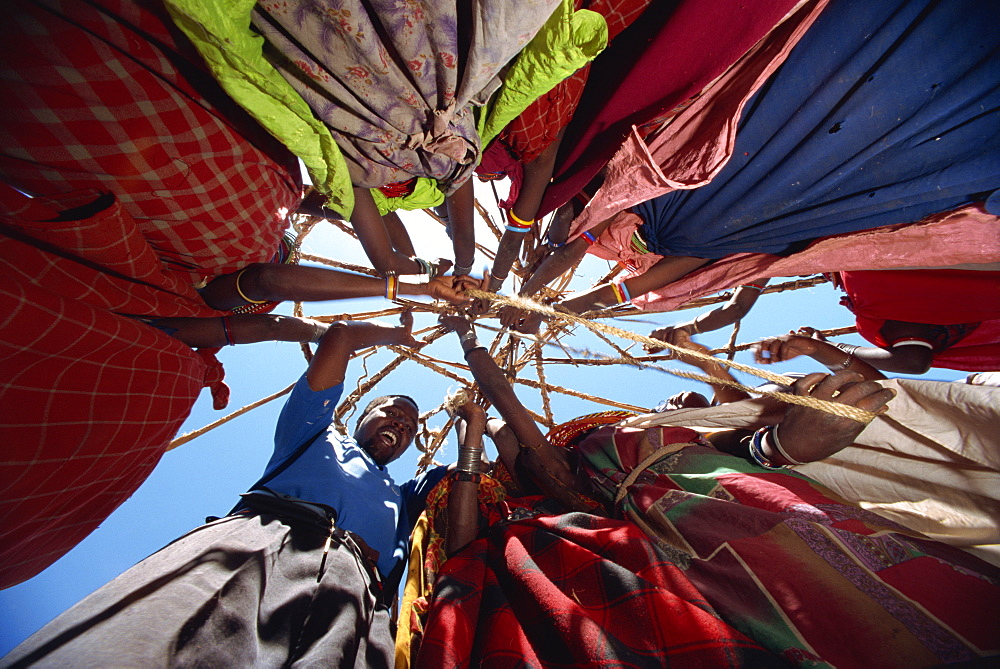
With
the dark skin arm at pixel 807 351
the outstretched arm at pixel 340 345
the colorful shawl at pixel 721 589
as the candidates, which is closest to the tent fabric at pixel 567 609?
the colorful shawl at pixel 721 589

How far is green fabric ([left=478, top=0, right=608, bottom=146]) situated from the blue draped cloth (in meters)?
0.73

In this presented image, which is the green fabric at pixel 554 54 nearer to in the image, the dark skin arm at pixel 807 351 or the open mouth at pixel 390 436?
the dark skin arm at pixel 807 351

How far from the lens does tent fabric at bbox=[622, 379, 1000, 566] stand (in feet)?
3.51

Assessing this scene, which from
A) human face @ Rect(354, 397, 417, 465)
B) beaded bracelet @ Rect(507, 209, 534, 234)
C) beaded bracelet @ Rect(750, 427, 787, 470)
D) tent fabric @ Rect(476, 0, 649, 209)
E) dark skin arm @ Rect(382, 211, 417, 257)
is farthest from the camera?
human face @ Rect(354, 397, 417, 465)

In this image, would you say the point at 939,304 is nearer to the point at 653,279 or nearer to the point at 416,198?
the point at 653,279

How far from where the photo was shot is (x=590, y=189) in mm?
1827

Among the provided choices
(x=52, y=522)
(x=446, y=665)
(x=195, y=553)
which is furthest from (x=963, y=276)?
(x=52, y=522)

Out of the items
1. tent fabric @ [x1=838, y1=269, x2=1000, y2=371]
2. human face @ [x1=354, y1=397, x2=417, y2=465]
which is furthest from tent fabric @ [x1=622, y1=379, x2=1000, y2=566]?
human face @ [x1=354, y1=397, x2=417, y2=465]

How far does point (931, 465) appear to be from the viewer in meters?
1.22

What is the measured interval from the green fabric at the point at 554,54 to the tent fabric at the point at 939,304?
6.78ft

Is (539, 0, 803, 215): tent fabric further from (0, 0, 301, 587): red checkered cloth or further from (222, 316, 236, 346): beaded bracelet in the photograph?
(222, 316, 236, 346): beaded bracelet

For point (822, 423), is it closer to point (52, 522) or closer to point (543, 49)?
point (543, 49)

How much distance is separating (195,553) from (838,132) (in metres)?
2.59

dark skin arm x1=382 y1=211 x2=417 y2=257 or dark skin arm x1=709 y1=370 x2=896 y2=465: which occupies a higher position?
dark skin arm x1=382 y1=211 x2=417 y2=257
